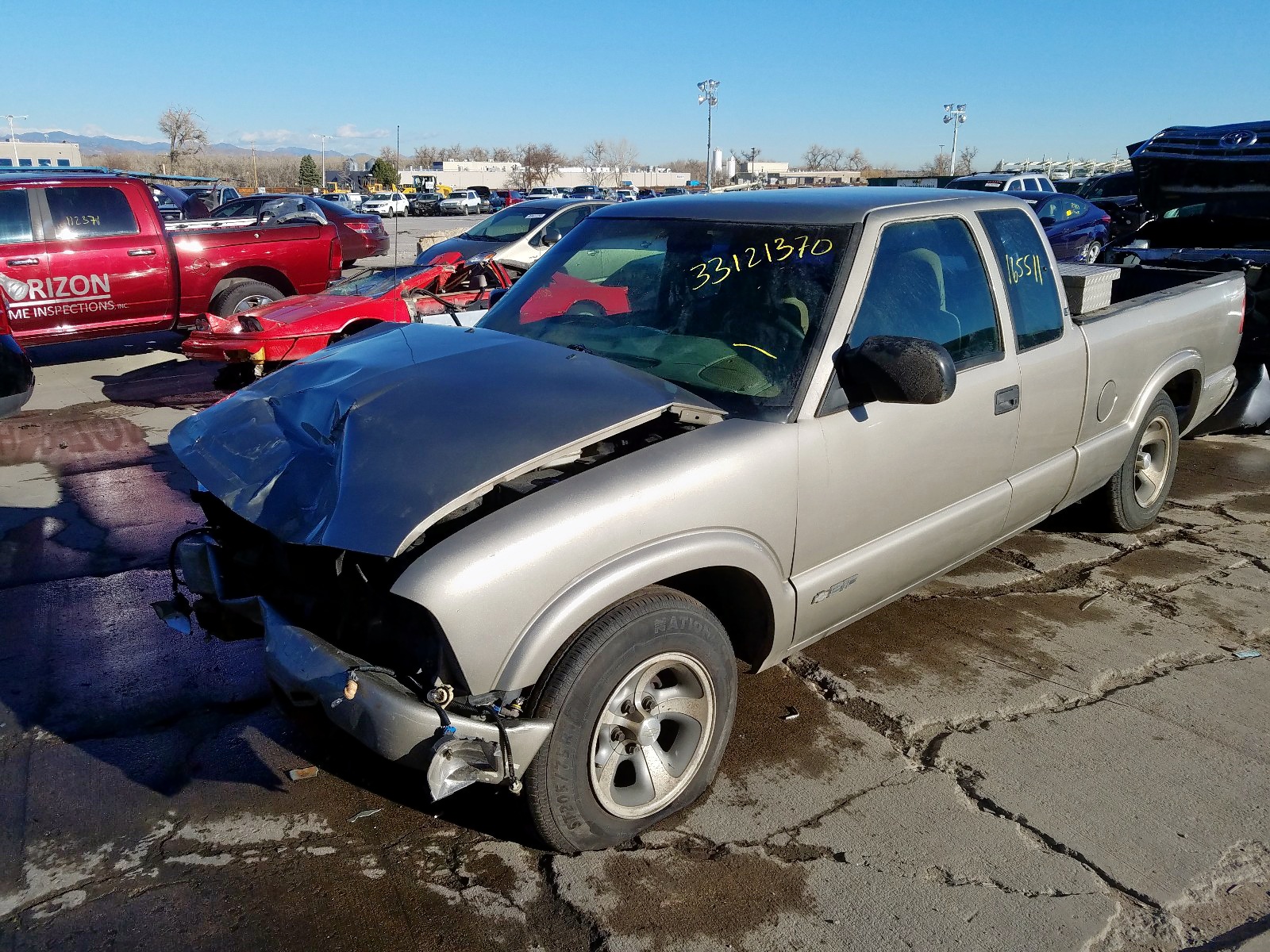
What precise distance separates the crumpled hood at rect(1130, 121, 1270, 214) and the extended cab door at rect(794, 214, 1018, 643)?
4.74 metres

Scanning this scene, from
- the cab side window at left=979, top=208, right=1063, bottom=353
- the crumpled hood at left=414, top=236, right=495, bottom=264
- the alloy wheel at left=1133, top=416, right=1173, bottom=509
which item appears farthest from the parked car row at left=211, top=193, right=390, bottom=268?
the cab side window at left=979, top=208, right=1063, bottom=353

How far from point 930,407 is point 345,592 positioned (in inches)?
83.2

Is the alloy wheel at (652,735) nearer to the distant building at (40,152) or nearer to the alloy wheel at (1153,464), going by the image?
the alloy wheel at (1153,464)

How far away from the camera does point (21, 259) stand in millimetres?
9023

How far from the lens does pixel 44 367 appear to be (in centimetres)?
1027

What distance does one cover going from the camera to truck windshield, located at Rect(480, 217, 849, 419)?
3209 millimetres

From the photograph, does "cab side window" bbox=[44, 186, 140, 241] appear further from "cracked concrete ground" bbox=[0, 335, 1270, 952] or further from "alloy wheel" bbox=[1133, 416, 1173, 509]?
"alloy wheel" bbox=[1133, 416, 1173, 509]

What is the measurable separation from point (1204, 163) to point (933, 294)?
209 inches

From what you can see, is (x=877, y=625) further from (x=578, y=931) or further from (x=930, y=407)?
(x=578, y=931)

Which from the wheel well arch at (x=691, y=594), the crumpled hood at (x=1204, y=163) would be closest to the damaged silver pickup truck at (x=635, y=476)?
the wheel well arch at (x=691, y=594)

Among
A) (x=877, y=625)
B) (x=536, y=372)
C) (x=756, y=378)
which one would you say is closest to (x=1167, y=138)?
(x=877, y=625)

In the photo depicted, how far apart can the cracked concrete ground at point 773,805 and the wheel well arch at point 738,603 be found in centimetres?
43

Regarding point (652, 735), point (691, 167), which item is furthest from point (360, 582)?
point (691, 167)

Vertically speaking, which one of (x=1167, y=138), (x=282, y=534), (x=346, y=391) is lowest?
(x=282, y=534)
